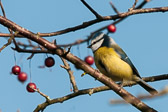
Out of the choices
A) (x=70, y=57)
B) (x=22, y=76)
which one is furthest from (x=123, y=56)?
(x=70, y=57)

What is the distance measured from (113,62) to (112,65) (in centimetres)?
8

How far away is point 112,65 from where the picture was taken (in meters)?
4.08

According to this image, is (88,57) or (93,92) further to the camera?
(88,57)

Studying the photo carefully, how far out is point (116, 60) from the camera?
13.8ft

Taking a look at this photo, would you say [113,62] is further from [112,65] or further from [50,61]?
[50,61]

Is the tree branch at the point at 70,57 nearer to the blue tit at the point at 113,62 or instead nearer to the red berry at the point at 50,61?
the red berry at the point at 50,61

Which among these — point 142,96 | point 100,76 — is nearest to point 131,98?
point 100,76

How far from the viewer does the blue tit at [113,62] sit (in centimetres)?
406

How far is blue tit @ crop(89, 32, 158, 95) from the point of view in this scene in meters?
4.06

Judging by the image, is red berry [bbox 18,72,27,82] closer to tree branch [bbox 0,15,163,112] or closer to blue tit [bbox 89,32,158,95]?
blue tit [bbox 89,32,158,95]

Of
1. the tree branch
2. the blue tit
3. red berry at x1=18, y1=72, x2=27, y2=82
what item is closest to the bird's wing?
the blue tit

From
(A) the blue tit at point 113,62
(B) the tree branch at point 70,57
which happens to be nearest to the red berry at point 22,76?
(A) the blue tit at point 113,62

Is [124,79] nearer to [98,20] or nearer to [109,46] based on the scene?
[109,46]

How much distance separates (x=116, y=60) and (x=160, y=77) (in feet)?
4.06
